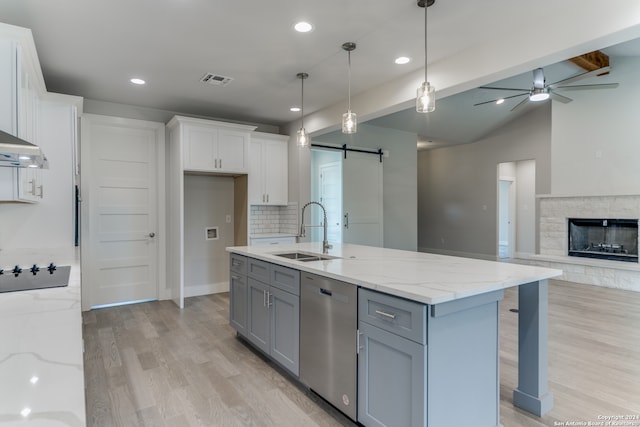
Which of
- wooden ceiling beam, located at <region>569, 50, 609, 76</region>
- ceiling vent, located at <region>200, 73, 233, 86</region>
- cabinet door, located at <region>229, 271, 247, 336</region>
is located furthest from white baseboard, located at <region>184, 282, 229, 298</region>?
wooden ceiling beam, located at <region>569, 50, 609, 76</region>

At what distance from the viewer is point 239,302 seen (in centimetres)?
333

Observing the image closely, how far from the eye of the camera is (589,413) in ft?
7.05

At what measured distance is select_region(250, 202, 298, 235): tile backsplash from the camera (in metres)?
5.49

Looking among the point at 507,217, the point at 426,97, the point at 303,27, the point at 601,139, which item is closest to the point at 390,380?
the point at 426,97

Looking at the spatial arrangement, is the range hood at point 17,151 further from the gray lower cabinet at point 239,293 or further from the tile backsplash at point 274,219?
the tile backsplash at point 274,219

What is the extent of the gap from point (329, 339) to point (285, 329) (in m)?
0.56

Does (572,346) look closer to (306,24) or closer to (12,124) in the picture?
(306,24)

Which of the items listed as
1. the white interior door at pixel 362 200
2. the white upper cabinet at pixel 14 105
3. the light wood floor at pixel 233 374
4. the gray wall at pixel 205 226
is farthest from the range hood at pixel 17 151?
the white interior door at pixel 362 200

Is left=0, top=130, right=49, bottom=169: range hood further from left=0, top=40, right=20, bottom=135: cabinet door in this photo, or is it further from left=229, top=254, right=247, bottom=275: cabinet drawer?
left=229, top=254, right=247, bottom=275: cabinet drawer

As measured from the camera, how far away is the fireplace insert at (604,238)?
5488mm

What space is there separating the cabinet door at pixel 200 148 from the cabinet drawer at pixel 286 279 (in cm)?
237

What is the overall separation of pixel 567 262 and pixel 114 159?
7239 mm

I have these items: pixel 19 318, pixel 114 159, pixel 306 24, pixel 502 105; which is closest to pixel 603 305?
pixel 502 105

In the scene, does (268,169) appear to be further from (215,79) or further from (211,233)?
(215,79)
